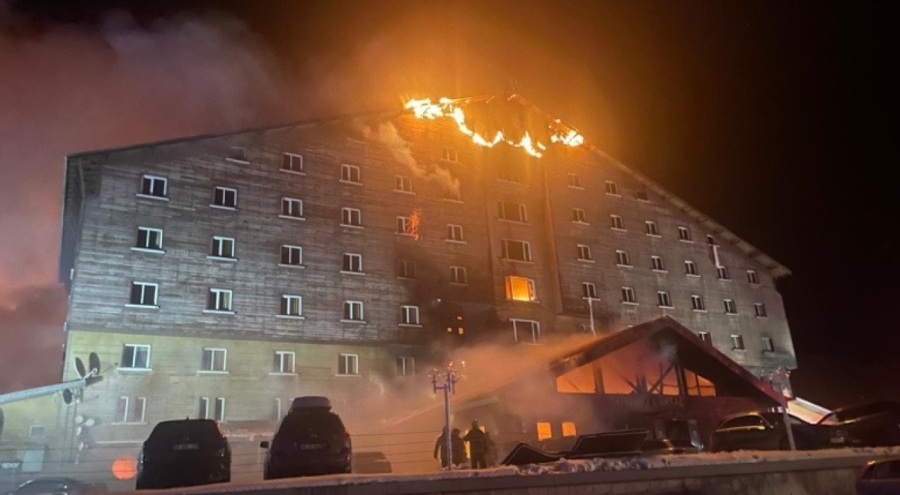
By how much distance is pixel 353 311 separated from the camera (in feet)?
114

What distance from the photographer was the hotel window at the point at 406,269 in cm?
3691

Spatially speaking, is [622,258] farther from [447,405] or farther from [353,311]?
[447,405]

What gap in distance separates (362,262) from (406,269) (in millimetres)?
2760

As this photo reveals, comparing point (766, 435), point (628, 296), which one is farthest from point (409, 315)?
point (766, 435)

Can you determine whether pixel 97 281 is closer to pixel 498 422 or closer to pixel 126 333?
pixel 126 333

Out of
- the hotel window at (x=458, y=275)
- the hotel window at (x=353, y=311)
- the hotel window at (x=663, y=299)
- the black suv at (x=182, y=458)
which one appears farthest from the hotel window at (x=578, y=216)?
the black suv at (x=182, y=458)

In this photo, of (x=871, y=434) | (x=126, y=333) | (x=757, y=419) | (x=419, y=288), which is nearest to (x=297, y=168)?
(x=419, y=288)

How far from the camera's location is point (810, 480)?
43.6 feet

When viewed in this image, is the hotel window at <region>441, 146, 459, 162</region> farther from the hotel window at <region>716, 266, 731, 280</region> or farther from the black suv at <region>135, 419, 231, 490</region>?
the black suv at <region>135, 419, 231, 490</region>

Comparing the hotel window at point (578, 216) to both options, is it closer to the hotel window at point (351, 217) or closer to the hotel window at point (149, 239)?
the hotel window at point (351, 217)

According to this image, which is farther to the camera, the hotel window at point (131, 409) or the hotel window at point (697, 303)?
the hotel window at point (697, 303)

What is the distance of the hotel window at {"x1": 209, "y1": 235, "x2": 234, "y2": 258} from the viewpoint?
31984 millimetres

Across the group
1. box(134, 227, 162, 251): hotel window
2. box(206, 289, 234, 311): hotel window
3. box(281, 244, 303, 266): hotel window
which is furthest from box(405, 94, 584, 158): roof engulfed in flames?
box(134, 227, 162, 251): hotel window

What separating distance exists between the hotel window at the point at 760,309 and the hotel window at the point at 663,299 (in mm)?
9067
